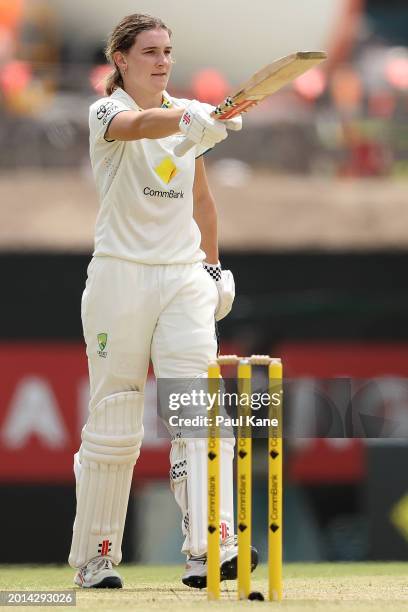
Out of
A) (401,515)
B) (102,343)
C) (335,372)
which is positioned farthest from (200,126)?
(335,372)

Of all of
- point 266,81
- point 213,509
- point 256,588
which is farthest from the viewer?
point 256,588

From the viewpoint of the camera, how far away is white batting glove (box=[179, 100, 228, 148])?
4.45 meters

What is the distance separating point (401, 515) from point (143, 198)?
4.21m

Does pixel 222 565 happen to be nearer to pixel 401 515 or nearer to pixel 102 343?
pixel 102 343

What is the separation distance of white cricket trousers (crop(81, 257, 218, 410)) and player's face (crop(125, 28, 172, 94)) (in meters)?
0.59

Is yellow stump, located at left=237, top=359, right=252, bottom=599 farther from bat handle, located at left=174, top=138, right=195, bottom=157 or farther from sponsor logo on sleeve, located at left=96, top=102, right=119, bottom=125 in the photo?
sponsor logo on sleeve, located at left=96, top=102, right=119, bottom=125

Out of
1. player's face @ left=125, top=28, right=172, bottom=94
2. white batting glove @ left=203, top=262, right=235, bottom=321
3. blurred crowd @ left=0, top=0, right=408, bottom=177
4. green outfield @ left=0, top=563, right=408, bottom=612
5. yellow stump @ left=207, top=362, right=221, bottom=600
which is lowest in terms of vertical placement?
green outfield @ left=0, top=563, right=408, bottom=612

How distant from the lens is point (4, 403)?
9.95 meters

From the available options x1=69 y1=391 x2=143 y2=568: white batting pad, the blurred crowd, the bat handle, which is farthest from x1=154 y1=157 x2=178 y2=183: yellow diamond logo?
the blurred crowd

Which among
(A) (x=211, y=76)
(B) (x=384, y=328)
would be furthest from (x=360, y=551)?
(A) (x=211, y=76)

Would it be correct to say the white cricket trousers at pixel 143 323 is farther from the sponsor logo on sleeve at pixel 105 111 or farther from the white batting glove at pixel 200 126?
the white batting glove at pixel 200 126

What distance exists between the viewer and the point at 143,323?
197 inches

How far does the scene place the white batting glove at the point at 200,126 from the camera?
175 inches

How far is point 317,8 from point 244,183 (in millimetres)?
3292
